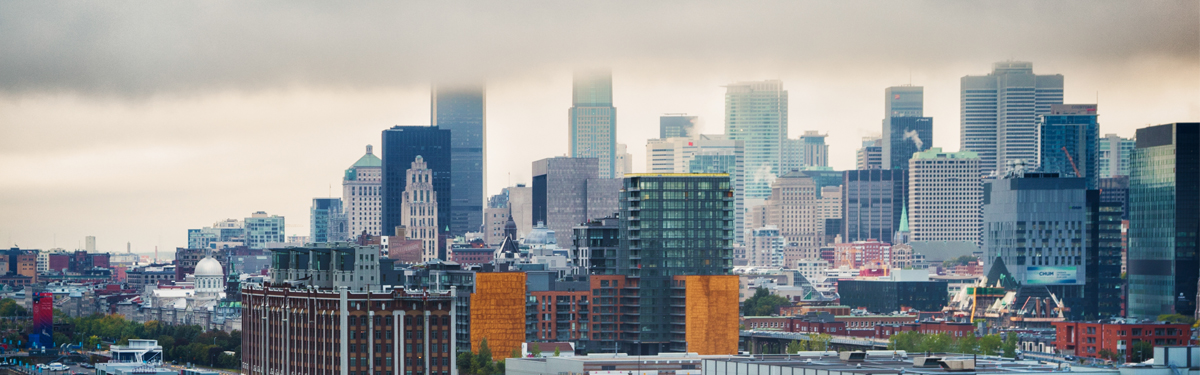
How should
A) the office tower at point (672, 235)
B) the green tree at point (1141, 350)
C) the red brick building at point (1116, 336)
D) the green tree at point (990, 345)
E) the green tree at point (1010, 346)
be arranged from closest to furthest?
1. the green tree at point (1010, 346)
2. the green tree at point (1141, 350)
3. the green tree at point (990, 345)
4. the red brick building at point (1116, 336)
5. the office tower at point (672, 235)

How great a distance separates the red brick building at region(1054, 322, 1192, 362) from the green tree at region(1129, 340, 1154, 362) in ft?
0.95

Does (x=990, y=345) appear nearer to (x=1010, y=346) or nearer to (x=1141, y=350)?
(x=1010, y=346)

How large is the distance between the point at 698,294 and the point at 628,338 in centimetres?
844

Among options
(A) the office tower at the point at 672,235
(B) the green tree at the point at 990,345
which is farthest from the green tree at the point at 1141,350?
(A) the office tower at the point at 672,235

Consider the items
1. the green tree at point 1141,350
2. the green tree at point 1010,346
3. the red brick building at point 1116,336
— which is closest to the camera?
the green tree at point 1010,346

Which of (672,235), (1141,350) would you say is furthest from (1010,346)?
(672,235)

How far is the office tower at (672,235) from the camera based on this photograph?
601ft

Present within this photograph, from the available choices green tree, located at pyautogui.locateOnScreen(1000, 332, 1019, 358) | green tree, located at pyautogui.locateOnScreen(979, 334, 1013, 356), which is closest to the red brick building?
green tree, located at pyautogui.locateOnScreen(1000, 332, 1019, 358)

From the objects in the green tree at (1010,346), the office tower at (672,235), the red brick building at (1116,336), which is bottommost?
the green tree at (1010,346)

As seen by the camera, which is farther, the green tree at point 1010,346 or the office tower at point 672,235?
the office tower at point 672,235

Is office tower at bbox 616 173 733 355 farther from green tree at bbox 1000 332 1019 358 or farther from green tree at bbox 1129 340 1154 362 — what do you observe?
green tree at bbox 1129 340 1154 362

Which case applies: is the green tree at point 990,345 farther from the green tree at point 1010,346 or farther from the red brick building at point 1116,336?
the red brick building at point 1116,336

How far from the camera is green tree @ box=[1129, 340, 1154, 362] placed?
170 metres

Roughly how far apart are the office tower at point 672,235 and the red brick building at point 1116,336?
34.6 m
